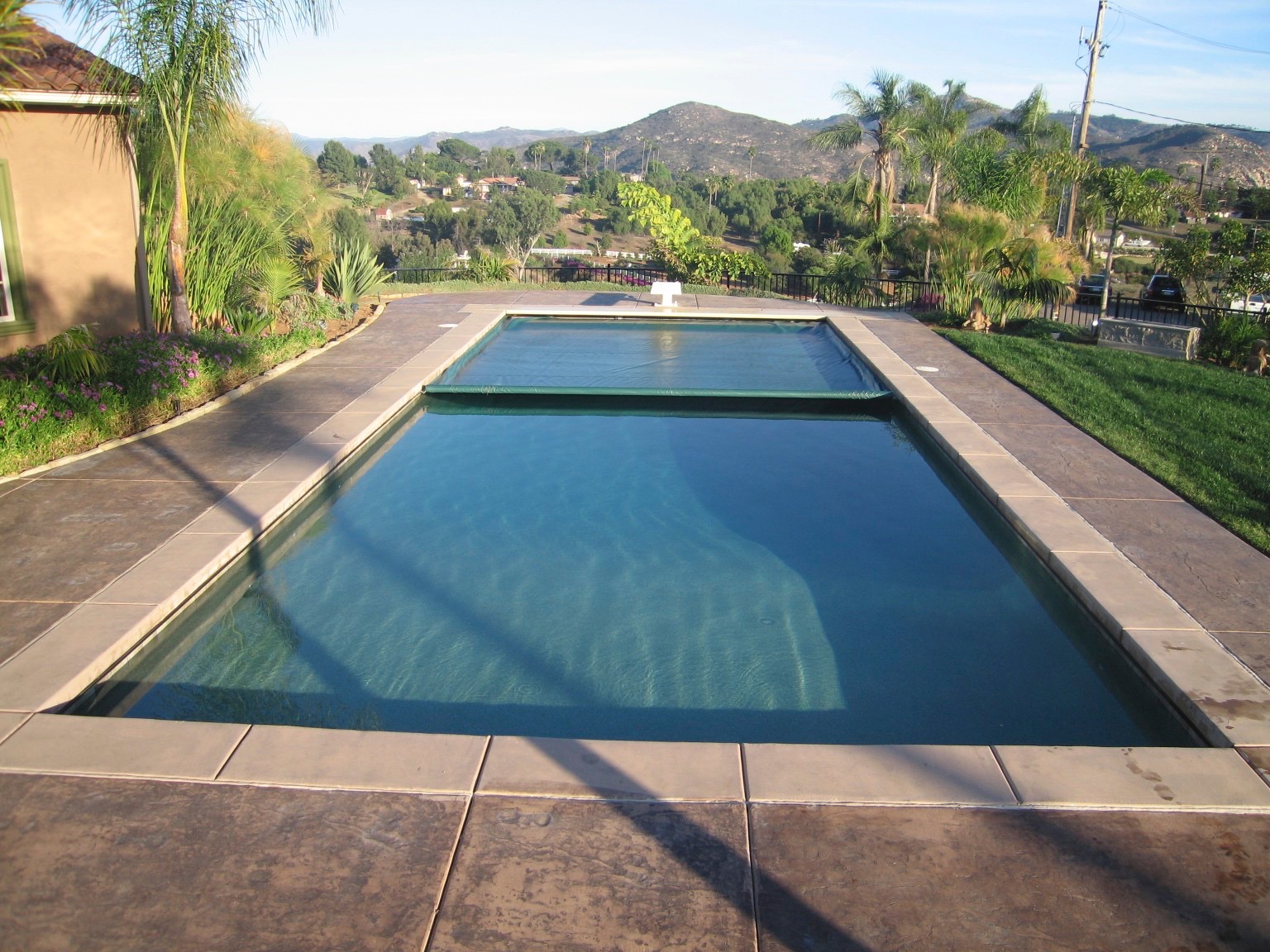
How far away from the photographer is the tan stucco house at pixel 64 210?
920 cm

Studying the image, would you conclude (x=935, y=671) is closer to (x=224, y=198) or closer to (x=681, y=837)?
(x=681, y=837)

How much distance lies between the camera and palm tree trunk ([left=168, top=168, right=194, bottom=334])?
961 cm

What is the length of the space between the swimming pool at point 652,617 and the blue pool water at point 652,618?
0.06 ft

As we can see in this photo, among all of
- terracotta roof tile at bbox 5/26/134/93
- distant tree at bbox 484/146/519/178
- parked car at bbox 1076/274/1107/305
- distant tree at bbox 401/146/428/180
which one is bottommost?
parked car at bbox 1076/274/1107/305

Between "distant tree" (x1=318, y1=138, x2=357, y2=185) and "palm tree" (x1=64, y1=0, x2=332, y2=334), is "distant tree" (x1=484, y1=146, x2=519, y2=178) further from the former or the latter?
"palm tree" (x1=64, y1=0, x2=332, y2=334)

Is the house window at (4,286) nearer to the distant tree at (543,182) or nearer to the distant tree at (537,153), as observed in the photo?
the distant tree at (543,182)

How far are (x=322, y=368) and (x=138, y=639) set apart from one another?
6.60 m

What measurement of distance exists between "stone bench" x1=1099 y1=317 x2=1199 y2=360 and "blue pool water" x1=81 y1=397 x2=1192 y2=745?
20.0 ft

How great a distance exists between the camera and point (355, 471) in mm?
8219

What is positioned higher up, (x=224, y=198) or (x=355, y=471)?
(x=224, y=198)

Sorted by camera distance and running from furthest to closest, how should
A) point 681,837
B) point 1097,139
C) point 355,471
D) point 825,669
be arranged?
1. point 1097,139
2. point 355,471
3. point 825,669
4. point 681,837

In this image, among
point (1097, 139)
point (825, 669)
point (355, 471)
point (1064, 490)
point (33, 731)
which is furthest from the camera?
point (1097, 139)

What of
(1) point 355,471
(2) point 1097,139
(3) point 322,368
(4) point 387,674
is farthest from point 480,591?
(2) point 1097,139

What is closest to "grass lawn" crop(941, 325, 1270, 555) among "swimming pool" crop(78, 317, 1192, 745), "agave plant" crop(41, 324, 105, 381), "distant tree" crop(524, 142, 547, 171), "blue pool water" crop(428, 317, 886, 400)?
"swimming pool" crop(78, 317, 1192, 745)
